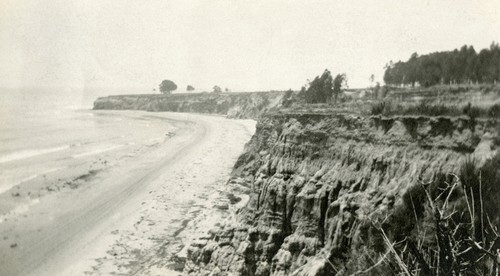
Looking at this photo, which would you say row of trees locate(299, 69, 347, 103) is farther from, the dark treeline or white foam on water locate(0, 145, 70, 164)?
white foam on water locate(0, 145, 70, 164)

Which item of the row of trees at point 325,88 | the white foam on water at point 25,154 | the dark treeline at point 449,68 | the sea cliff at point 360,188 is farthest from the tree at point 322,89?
the white foam on water at point 25,154

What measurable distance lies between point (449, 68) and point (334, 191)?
110 ft

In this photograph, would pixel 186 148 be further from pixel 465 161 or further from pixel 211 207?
pixel 465 161

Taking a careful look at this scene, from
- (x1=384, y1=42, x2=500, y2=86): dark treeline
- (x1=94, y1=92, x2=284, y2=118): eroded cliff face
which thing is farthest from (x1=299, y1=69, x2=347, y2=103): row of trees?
(x1=94, y1=92, x2=284, y2=118): eroded cliff face

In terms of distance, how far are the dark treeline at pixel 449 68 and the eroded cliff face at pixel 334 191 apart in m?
13.8

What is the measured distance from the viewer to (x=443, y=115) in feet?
42.0

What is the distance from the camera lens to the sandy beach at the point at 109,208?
831 inches

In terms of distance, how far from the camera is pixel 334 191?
14820mm

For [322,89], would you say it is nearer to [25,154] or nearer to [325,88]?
[325,88]

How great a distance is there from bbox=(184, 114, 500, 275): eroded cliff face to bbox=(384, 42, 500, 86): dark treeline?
45.2 ft

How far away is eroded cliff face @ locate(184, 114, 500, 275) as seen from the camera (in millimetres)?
11883

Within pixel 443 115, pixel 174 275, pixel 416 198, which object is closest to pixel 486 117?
pixel 443 115

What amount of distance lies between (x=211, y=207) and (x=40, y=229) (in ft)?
39.2

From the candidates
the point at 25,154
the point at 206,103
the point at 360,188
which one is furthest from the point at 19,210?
the point at 206,103
